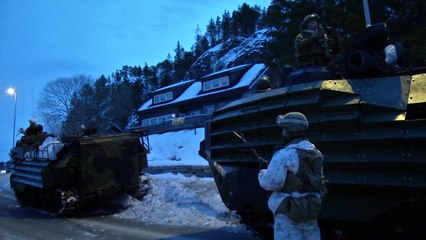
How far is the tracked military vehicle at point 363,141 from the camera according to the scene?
4.93m

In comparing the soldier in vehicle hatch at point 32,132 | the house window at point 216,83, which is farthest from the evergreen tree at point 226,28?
the soldier in vehicle hatch at point 32,132

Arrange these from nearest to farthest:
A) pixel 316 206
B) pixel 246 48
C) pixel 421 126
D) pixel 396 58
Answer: pixel 316 206
pixel 421 126
pixel 396 58
pixel 246 48

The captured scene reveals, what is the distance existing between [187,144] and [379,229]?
29617mm

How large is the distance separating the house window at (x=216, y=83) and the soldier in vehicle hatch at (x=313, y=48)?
39.6m

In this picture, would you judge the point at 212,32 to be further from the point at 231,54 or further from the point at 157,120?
the point at 157,120

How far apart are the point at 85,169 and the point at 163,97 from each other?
44357 mm

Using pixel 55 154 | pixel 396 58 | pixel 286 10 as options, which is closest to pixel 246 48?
pixel 286 10

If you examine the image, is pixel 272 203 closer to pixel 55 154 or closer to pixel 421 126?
pixel 421 126

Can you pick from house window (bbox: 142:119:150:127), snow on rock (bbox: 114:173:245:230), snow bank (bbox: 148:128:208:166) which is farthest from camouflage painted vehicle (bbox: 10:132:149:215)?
house window (bbox: 142:119:150:127)

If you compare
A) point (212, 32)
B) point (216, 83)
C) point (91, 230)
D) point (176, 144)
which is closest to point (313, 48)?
point (91, 230)

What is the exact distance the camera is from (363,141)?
523cm

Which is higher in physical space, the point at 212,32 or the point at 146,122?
the point at 212,32

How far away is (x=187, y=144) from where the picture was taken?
1373 inches

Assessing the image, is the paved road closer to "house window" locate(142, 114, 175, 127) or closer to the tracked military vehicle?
the tracked military vehicle
